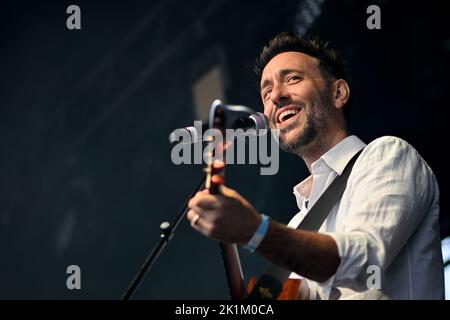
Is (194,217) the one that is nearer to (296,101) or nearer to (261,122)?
(261,122)

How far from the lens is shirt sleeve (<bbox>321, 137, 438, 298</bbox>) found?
5.55ft

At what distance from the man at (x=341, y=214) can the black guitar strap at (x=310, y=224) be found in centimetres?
3

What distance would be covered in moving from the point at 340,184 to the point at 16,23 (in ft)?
17.5

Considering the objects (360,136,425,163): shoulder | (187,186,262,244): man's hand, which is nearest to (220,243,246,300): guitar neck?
(360,136,425,163): shoulder

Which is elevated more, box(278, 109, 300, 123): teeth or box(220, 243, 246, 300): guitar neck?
box(278, 109, 300, 123): teeth

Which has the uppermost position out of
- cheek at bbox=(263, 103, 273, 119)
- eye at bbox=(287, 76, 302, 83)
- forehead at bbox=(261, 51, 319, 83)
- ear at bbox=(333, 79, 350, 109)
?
forehead at bbox=(261, 51, 319, 83)

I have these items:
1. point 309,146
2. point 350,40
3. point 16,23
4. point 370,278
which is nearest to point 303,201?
point 309,146

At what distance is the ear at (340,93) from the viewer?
2890mm

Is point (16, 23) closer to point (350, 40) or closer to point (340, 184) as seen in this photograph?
point (350, 40)

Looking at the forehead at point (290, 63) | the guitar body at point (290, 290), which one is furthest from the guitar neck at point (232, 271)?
the forehead at point (290, 63)

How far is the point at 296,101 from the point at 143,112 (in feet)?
15.6

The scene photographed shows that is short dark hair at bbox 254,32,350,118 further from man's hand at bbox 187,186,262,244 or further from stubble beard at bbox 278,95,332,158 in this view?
man's hand at bbox 187,186,262,244

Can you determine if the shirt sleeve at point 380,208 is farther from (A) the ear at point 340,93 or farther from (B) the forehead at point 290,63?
(B) the forehead at point 290,63

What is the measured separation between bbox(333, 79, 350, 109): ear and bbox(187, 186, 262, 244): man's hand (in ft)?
5.17
